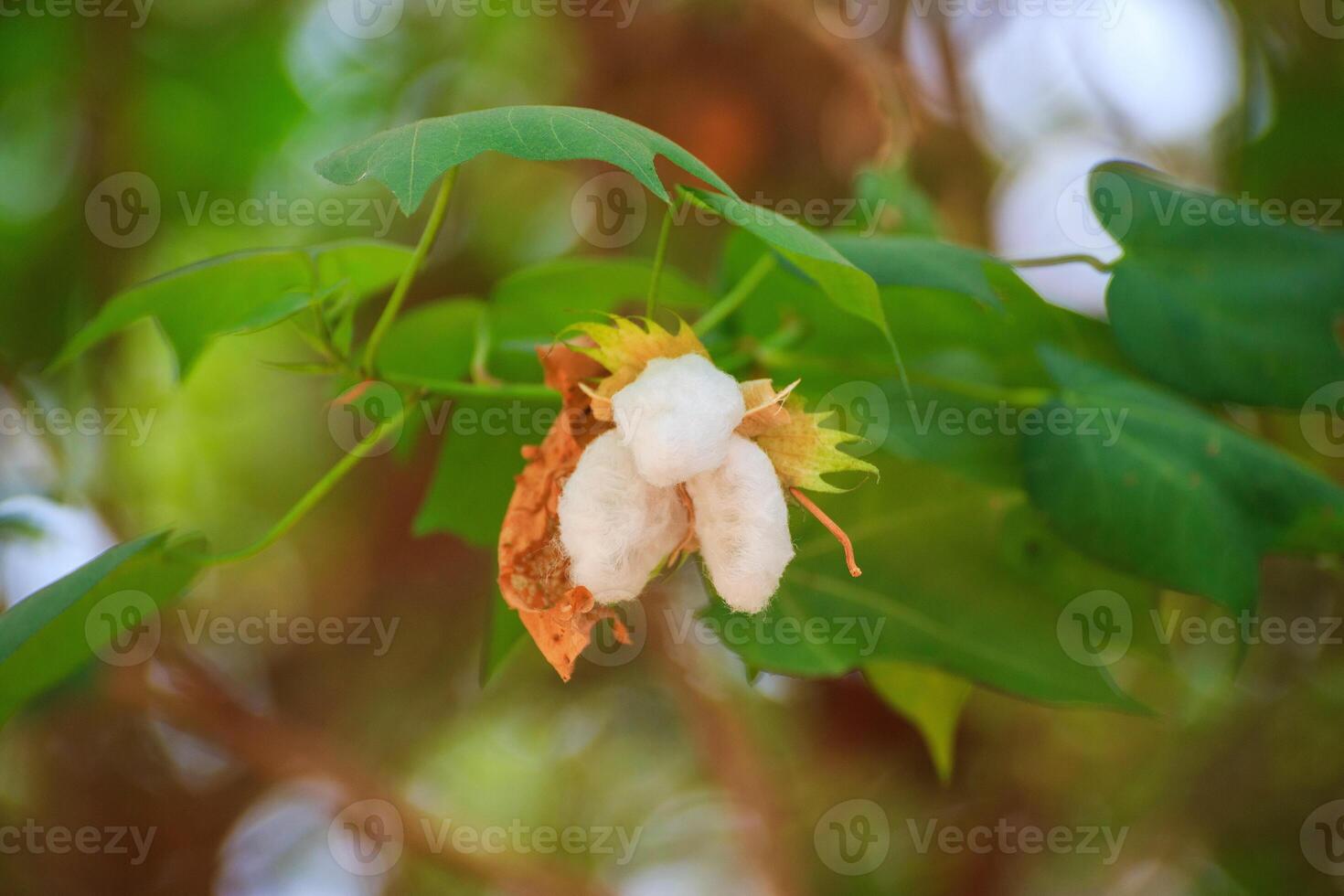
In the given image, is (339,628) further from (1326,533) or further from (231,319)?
(1326,533)

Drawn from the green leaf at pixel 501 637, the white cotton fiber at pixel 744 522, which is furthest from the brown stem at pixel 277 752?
the white cotton fiber at pixel 744 522

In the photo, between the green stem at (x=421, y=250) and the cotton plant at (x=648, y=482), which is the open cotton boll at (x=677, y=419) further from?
the green stem at (x=421, y=250)

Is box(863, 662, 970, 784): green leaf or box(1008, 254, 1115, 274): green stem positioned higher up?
box(1008, 254, 1115, 274): green stem

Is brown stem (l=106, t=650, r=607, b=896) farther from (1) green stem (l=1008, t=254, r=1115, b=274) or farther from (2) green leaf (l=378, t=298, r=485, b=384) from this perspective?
(1) green stem (l=1008, t=254, r=1115, b=274)

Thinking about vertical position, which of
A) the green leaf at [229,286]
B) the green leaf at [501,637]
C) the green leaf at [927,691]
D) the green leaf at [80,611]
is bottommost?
the green leaf at [927,691]

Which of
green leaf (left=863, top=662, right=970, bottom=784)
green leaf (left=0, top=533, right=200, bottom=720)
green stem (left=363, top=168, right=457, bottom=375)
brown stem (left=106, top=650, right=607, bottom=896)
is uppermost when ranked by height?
green stem (left=363, top=168, right=457, bottom=375)


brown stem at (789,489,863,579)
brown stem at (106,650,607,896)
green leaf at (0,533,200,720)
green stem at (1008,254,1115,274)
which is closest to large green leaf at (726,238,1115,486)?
green stem at (1008,254,1115,274)

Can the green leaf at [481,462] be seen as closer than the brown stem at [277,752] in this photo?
Yes
